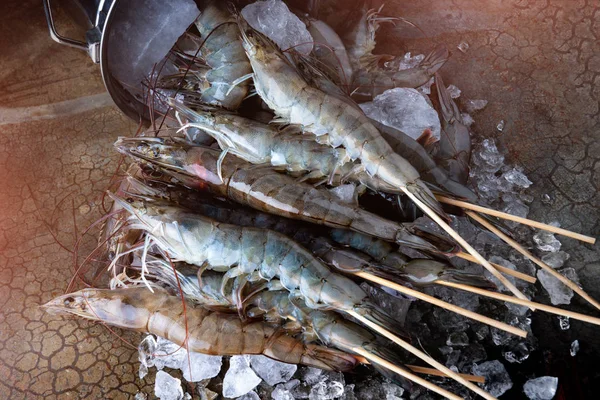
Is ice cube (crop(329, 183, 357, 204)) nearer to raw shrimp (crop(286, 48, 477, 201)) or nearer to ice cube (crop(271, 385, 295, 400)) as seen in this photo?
raw shrimp (crop(286, 48, 477, 201))

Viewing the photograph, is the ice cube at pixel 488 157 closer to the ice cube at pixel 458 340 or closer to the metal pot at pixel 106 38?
the ice cube at pixel 458 340

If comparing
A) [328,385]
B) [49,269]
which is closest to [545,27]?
[328,385]

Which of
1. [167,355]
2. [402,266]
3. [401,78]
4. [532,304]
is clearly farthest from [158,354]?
[401,78]

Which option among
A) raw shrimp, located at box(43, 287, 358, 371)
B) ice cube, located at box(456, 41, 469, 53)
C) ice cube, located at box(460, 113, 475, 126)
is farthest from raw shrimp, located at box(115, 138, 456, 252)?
ice cube, located at box(456, 41, 469, 53)

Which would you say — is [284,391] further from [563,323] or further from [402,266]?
[563,323]

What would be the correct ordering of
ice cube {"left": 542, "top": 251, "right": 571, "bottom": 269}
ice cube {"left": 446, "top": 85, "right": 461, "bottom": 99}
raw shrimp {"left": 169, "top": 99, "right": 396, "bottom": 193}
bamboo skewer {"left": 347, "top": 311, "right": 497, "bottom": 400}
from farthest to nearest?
ice cube {"left": 446, "top": 85, "right": 461, "bottom": 99}, ice cube {"left": 542, "top": 251, "right": 571, "bottom": 269}, raw shrimp {"left": 169, "top": 99, "right": 396, "bottom": 193}, bamboo skewer {"left": 347, "top": 311, "right": 497, "bottom": 400}

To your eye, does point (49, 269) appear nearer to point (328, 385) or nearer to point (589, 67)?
point (328, 385)

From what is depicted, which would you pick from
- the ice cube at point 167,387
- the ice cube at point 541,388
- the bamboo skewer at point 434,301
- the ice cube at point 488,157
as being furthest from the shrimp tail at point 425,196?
the ice cube at point 167,387
